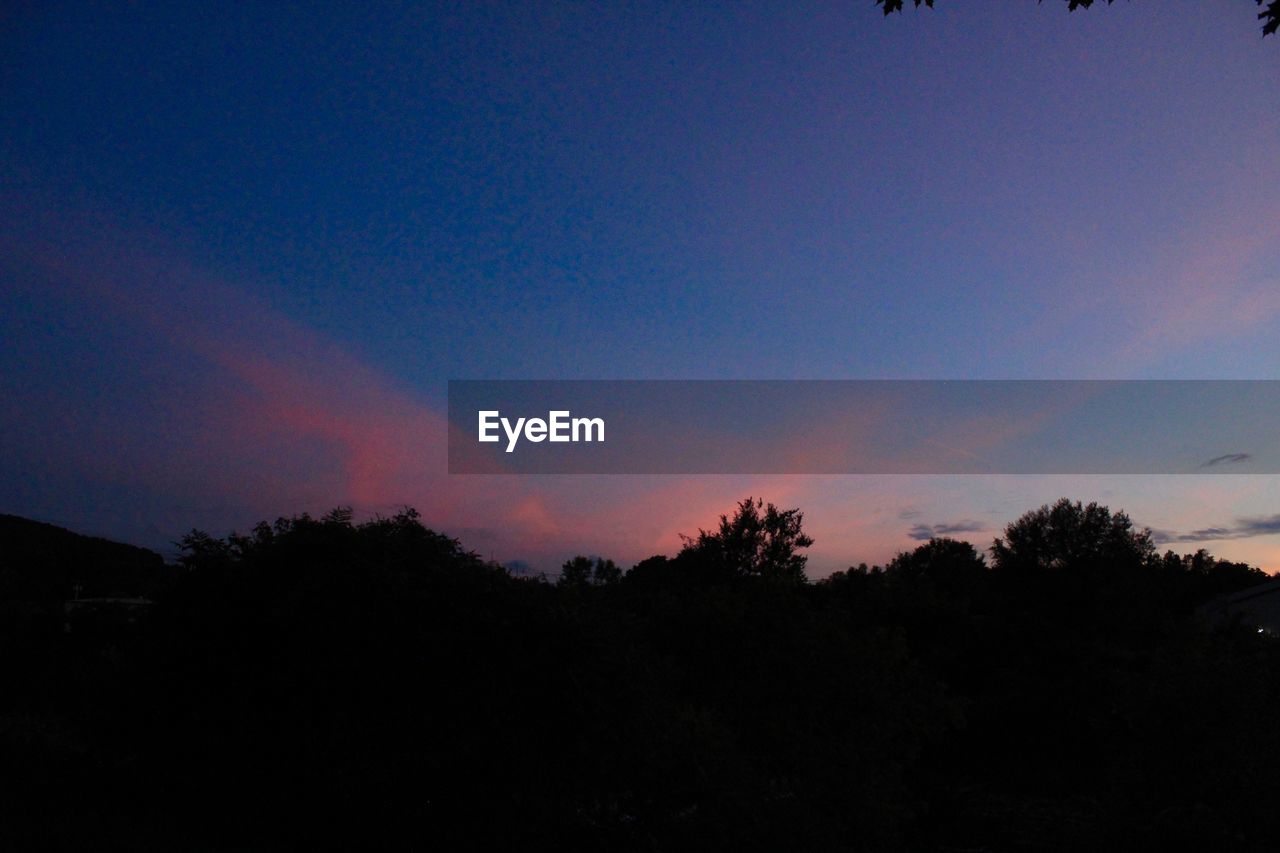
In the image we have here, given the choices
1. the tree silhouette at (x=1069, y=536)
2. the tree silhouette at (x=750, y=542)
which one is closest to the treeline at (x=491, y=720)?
the tree silhouette at (x=750, y=542)

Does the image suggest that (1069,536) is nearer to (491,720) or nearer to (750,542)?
(750,542)

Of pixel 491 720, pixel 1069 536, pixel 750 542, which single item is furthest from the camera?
pixel 1069 536

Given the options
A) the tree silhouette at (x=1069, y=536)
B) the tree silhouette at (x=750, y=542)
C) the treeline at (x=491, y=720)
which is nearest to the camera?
the treeline at (x=491, y=720)

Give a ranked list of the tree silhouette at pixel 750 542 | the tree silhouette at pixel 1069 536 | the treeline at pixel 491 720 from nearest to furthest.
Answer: the treeline at pixel 491 720
the tree silhouette at pixel 750 542
the tree silhouette at pixel 1069 536

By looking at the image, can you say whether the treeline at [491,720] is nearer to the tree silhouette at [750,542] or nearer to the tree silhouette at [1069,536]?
the tree silhouette at [750,542]

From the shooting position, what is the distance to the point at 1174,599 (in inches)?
1620

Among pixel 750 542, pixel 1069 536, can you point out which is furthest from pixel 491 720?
pixel 1069 536

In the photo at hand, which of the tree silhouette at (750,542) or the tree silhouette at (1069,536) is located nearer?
the tree silhouette at (750,542)

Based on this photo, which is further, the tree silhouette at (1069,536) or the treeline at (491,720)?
the tree silhouette at (1069,536)

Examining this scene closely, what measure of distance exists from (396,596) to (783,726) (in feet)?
22.1

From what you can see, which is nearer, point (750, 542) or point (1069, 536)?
point (750, 542)

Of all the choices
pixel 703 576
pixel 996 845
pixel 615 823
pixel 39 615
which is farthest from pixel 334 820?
pixel 703 576

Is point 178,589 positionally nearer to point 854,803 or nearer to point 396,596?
point 396,596

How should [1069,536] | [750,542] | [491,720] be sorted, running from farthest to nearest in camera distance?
[1069,536]
[750,542]
[491,720]
